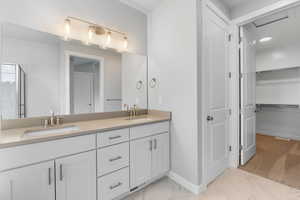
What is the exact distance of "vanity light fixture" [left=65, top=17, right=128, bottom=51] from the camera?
1.76 metres

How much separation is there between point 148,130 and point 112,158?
55 centimetres

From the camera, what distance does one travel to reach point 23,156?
1046 mm

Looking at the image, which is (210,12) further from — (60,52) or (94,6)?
(60,52)

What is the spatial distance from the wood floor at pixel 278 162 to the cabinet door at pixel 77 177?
2.37 meters

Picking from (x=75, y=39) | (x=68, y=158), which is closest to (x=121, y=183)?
(x=68, y=158)

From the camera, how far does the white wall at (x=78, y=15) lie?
1453 millimetres

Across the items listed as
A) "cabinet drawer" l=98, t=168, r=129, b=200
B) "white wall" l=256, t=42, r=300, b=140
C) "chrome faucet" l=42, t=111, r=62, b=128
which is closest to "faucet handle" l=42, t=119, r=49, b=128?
"chrome faucet" l=42, t=111, r=62, b=128

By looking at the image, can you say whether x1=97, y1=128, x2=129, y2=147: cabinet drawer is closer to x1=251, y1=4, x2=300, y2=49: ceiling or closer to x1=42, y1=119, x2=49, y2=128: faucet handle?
x1=42, y1=119, x2=49, y2=128: faucet handle

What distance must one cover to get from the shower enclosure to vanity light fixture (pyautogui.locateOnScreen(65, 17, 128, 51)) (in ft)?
2.14

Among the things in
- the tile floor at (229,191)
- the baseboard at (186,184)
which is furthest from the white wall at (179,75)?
the tile floor at (229,191)

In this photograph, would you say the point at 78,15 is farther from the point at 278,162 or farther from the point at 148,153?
the point at 278,162

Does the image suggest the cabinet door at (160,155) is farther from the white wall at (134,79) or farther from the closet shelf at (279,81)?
the closet shelf at (279,81)

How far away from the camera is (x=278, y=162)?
2.54 meters

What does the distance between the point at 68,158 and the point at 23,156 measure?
1.01ft
